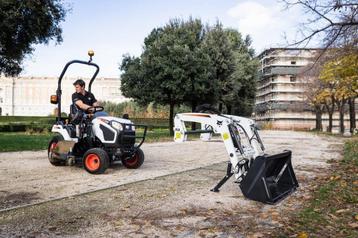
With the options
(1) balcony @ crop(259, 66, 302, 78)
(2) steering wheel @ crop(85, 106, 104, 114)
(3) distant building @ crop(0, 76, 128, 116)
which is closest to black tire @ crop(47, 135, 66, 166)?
(2) steering wheel @ crop(85, 106, 104, 114)

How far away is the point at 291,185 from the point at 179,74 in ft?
58.9

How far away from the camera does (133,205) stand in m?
5.19

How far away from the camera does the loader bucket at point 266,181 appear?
5398 millimetres

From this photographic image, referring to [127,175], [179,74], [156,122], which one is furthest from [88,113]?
[156,122]

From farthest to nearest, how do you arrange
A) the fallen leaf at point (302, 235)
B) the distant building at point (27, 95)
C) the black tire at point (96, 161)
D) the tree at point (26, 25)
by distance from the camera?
the distant building at point (27, 95)
the tree at point (26, 25)
the black tire at point (96, 161)
the fallen leaf at point (302, 235)

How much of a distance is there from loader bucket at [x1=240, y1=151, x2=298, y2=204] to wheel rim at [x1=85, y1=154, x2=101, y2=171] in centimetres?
324

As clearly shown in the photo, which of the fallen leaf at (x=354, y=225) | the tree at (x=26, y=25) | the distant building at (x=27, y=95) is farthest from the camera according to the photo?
the distant building at (x=27, y=95)

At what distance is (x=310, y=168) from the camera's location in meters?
9.80

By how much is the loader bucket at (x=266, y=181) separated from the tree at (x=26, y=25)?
1154 cm

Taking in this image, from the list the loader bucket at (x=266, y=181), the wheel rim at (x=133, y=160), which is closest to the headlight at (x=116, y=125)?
the wheel rim at (x=133, y=160)

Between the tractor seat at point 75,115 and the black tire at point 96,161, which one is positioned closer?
the black tire at point 96,161

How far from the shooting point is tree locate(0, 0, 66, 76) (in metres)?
14.0

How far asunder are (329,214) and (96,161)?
4.55m

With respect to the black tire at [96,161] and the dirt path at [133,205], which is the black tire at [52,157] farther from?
the black tire at [96,161]
